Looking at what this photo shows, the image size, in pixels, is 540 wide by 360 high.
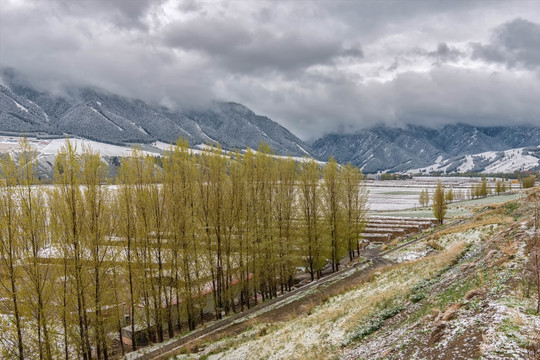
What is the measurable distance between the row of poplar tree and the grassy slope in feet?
29.1

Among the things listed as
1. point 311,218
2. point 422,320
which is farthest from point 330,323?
point 311,218

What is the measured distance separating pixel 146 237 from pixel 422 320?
23.6 metres

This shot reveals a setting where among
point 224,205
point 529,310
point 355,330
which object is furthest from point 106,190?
point 529,310

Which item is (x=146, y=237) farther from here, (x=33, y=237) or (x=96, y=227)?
(x=33, y=237)

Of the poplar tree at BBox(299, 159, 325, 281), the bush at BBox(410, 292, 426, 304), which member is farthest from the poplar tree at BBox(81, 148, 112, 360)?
the poplar tree at BBox(299, 159, 325, 281)

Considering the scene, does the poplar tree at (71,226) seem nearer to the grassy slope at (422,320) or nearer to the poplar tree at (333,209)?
the grassy slope at (422,320)

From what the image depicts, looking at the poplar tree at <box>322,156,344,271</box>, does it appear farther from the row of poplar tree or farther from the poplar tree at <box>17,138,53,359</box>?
the poplar tree at <box>17,138,53,359</box>

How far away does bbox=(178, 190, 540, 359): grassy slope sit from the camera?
10.6 m

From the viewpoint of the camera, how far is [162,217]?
30781mm

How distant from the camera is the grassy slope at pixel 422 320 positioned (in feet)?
34.9

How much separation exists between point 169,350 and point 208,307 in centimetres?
1676

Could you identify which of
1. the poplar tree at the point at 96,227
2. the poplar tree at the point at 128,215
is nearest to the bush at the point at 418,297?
the poplar tree at the point at 96,227

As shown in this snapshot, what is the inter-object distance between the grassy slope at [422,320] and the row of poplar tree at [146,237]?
29.1 ft

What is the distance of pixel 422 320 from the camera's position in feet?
45.6
